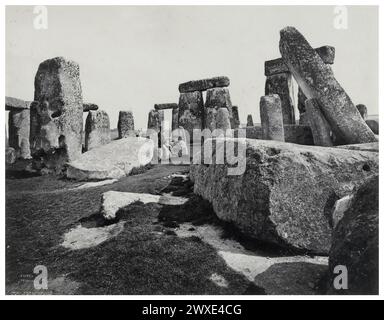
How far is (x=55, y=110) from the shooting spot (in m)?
10.2

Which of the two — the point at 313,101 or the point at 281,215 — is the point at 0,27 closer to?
the point at 281,215

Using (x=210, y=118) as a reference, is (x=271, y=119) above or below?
below

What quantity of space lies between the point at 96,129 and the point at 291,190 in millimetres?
12422

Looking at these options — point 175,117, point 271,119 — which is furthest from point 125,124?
point 271,119

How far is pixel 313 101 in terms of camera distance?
23.1ft

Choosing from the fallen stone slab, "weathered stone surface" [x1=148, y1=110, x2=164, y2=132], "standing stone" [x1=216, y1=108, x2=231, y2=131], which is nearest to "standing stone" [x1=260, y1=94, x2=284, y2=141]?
the fallen stone slab

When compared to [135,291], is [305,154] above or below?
above

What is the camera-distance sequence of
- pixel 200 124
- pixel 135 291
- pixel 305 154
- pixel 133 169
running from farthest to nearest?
pixel 200 124 → pixel 133 169 → pixel 305 154 → pixel 135 291

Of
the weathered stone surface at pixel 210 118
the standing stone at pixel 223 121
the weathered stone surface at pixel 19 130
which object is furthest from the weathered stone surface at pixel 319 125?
the weathered stone surface at pixel 19 130

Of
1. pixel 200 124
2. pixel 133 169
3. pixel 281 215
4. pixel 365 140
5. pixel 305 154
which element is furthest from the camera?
pixel 200 124

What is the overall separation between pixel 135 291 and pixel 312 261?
6.98 feet

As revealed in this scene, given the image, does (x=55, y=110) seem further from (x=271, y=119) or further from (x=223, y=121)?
(x=223, y=121)

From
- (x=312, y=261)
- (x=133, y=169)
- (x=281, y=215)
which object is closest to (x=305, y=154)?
(x=281, y=215)

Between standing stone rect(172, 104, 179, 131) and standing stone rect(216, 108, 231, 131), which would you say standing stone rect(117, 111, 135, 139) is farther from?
standing stone rect(216, 108, 231, 131)
